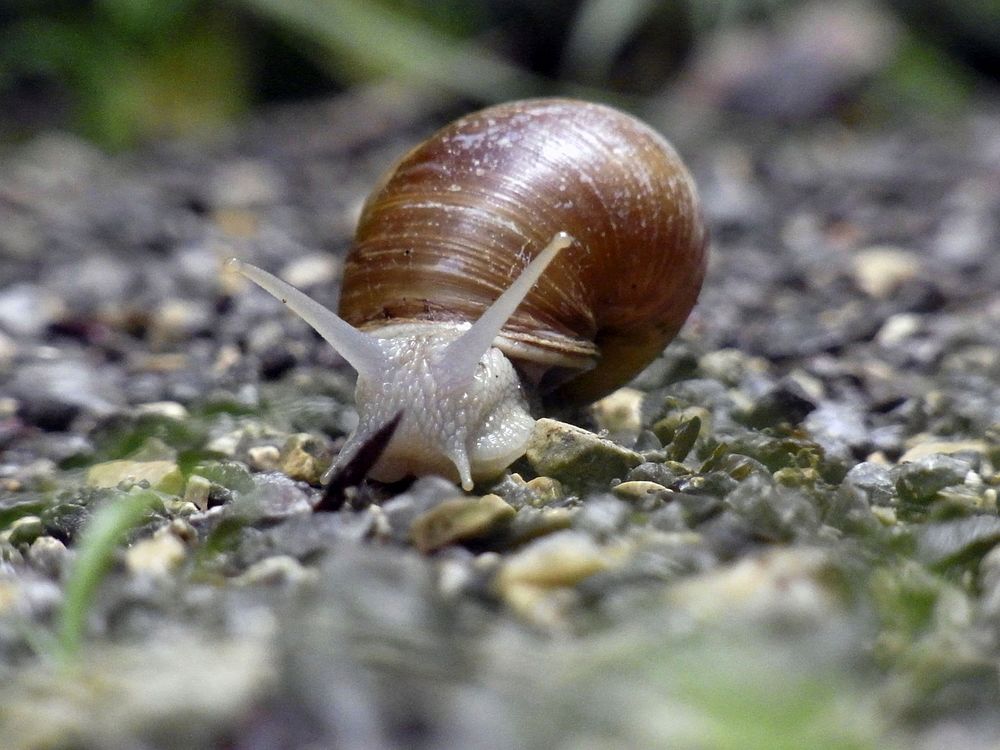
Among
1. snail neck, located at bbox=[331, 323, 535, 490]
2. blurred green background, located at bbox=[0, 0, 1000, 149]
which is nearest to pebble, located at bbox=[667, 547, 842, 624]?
snail neck, located at bbox=[331, 323, 535, 490]

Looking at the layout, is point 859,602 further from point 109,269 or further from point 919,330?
point 109,269

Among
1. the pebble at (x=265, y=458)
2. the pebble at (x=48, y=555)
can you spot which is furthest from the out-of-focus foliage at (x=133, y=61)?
the pebble at (x=48, y=555)

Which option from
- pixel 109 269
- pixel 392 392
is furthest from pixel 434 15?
pixel 392 392

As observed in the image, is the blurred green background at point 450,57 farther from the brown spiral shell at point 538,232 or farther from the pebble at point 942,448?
the pebble at point 942,448

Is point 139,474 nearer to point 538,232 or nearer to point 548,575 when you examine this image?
point 538,232

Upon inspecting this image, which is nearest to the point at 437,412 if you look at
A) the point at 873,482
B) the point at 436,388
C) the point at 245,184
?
the point at 436,388

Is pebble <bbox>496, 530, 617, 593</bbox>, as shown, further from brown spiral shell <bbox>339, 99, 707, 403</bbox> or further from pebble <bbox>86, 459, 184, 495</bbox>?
pebble <bbox>86, 459, 184, 495</bbox>
